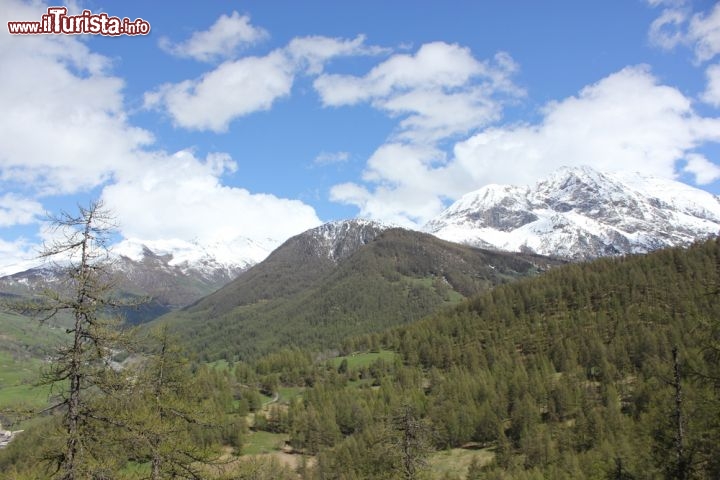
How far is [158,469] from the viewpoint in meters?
24.2

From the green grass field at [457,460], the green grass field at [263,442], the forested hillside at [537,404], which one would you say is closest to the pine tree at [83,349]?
the forested hillside at [537,404]

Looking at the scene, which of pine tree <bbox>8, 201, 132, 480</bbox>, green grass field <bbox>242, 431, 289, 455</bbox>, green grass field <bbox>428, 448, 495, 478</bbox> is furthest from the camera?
green grass field <bbox>242, 431, 289, 455</bbox>

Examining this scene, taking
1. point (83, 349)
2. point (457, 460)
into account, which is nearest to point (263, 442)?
point (457, 460)

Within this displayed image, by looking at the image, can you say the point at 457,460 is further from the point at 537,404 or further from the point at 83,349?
the point at 83,349

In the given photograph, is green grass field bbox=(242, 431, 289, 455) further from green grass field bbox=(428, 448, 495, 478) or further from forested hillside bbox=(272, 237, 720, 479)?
green grass field bbox=(428, 448, 495, 478)

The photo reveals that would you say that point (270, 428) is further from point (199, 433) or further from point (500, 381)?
point (500, 381)

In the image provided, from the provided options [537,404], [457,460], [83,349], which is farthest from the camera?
[537,404]

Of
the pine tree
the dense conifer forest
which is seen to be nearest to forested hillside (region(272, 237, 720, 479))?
the dense conifer forest

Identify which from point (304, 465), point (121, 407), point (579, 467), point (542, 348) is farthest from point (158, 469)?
point (542, 348)

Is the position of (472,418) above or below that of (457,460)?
above

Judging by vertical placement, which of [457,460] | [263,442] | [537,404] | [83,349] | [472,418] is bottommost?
[457,460]

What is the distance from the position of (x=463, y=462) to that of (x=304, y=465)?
133 ft

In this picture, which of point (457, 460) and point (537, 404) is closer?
point (457, 460)

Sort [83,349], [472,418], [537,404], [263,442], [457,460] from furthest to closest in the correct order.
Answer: [263,442] < [537,404] < [472,418] < [457,460] < [83,349]
